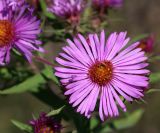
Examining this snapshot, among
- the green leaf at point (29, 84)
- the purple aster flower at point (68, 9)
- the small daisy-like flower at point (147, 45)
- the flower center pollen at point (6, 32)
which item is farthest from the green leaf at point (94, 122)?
the flower center pollen at point (6, 32)

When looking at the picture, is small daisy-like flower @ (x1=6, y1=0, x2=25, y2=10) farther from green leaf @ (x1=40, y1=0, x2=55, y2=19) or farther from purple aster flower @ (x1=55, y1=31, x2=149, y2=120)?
purple aster flower @ (x1=55, y1=31, x2=149, y2=120)

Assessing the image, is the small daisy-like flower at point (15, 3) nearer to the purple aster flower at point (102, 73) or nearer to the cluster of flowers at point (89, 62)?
the cluster of flowers at point (89, 62)

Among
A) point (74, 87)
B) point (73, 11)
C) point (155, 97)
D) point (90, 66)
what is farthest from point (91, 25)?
point (155, 97)

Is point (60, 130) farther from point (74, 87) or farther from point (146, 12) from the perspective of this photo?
point (146, 12)

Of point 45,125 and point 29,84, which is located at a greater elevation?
point 29,84

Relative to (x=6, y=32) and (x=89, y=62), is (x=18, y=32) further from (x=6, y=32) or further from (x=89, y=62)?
(x=89, y=62)

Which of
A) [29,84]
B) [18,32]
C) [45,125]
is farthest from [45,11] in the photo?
[45,125]
